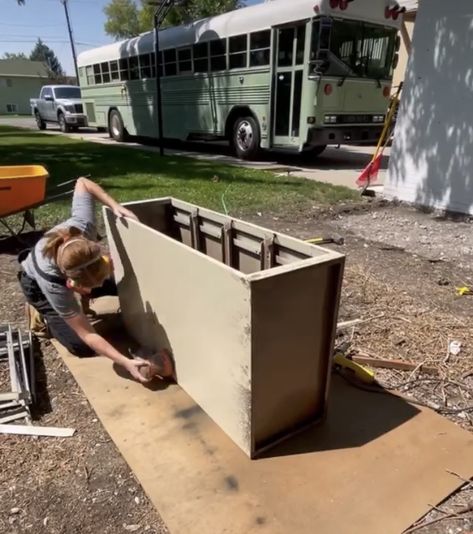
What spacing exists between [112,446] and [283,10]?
8738mm

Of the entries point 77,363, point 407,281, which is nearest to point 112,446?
point 77,363

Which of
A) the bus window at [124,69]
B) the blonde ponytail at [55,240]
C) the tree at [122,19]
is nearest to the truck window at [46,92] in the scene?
the bus window at [124,69]

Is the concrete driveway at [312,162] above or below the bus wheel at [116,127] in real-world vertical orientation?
below

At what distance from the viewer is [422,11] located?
6.19 metres

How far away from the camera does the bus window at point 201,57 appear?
36.2ft

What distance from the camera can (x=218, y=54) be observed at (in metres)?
10.7

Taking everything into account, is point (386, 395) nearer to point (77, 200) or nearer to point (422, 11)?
point (77, 200)

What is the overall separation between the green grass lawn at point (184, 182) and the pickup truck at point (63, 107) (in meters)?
8.50

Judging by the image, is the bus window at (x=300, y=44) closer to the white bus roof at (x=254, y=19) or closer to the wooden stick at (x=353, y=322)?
the white bus roof at (x=254, y=19)

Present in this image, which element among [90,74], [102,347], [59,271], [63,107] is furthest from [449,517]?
[63,107]

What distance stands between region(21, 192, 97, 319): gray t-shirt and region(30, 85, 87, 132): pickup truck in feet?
58.4

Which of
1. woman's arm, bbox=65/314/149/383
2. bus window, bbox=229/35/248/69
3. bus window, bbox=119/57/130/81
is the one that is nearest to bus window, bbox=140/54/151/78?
bus window, bbox=119/57/130/81

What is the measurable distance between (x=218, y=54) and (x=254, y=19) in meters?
1.60

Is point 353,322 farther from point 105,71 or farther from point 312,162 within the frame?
point 105,71
